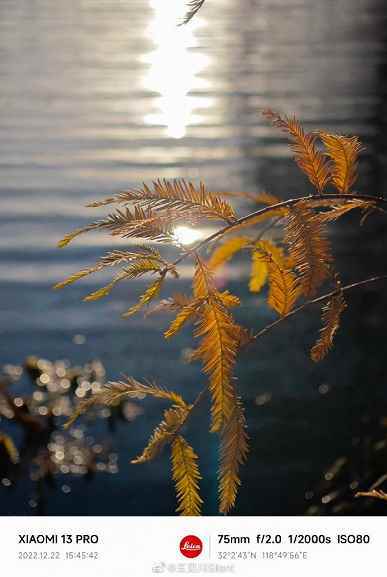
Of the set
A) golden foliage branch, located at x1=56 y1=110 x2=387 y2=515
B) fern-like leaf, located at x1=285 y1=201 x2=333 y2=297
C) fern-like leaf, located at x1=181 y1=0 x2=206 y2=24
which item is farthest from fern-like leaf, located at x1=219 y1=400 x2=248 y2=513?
fern-like leaf, located at x1=181 y1=0 x2=206 y2=24

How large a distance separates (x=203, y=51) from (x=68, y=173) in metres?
4.05

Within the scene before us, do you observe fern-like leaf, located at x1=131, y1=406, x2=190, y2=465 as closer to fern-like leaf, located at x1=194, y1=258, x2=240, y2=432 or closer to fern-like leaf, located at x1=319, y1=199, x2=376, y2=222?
fern-like leaf, located at x1=194, y1=258, x2=240, y2=432

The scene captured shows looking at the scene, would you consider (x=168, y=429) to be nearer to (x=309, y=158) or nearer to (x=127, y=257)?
(x=127, y=257)

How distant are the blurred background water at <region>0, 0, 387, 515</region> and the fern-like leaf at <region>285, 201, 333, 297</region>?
101cm

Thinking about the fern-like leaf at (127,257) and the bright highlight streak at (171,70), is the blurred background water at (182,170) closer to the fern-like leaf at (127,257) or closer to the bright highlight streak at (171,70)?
the bright highlight streak at (171,70)

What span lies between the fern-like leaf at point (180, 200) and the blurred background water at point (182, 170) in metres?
1.00

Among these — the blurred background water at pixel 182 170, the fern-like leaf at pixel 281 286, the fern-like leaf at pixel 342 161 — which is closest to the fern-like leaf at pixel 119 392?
the fern-like leaf at pixel 281 286

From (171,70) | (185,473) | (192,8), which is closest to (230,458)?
(185,473)

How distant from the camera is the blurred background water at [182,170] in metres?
2.64

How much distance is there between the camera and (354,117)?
6.06 metres
